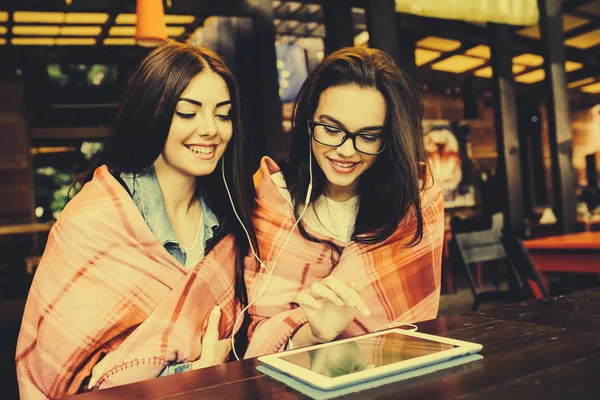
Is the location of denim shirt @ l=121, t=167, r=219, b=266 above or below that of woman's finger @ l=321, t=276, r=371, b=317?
above

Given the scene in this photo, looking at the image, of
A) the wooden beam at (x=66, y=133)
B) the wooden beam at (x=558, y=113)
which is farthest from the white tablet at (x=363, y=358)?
the wooden beam at (x=66, y=133)

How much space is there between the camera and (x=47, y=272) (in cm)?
163

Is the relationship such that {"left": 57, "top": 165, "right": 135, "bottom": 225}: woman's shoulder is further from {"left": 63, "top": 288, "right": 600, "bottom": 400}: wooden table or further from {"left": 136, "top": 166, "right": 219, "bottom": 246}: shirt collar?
{"left": 63, "top": 288, "right": 600, "bottom": 400}: wooden table

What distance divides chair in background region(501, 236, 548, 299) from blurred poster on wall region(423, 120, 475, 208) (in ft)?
18.6

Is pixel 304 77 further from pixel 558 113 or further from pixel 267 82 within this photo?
pixel 558 113

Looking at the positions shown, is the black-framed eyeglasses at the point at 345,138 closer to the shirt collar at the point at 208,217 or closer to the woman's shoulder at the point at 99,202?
the shirt collar at the point at 208,217

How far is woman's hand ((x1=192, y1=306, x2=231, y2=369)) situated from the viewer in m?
1.71

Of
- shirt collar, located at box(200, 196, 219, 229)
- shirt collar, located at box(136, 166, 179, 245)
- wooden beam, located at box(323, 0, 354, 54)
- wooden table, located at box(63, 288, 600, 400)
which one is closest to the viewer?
wooden table, located at box(63, 288, 600, 400)

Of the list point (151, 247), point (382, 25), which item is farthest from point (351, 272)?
point (382, 25)

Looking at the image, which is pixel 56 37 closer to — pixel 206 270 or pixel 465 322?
pixel 206 270

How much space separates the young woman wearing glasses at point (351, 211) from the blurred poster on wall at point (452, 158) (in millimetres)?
7308

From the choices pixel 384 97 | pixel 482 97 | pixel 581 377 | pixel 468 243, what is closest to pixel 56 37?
pixel 468 243

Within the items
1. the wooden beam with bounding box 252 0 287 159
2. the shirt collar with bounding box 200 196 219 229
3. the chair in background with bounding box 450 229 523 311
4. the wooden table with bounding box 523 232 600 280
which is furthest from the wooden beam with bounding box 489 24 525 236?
the shirt collar with bounding box 200 196 219 229

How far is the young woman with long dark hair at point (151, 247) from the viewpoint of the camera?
1.59m
